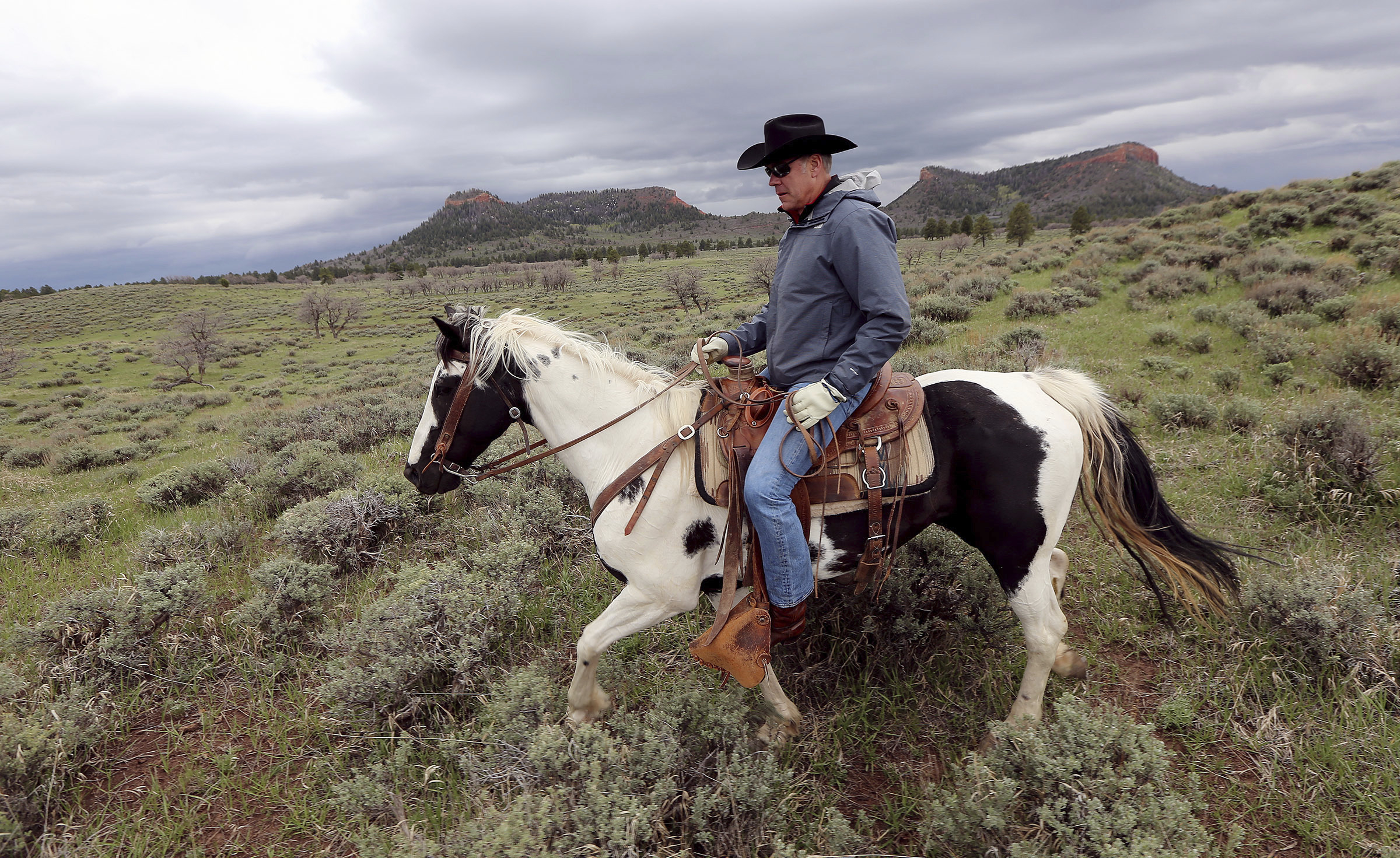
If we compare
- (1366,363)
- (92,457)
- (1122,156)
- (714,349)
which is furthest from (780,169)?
(1122,156)

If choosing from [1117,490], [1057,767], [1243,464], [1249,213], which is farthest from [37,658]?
[1249,213]

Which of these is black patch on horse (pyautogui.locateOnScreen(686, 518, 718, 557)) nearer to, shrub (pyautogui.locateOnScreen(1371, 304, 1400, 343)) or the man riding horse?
the man riding horse

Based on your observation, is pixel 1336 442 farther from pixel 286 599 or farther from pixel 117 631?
pixel 117 631

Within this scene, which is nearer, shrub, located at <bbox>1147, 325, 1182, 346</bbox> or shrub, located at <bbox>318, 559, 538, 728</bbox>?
shrub, located at <bbox>318, 559, 538, 728</bbox>

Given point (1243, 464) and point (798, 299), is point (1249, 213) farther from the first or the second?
point (798, 299)

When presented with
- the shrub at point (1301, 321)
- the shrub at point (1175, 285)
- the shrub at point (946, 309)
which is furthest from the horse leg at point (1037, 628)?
the shrub at point (1175, 285)

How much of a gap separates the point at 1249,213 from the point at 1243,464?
26.8 m

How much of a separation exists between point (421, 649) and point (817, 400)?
2.93 metres

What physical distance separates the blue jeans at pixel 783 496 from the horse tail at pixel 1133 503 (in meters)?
1.40

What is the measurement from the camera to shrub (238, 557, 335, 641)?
4102 mm

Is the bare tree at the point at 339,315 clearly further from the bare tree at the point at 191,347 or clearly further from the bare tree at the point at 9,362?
the bare tree at the point at 9,362

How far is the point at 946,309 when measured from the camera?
1487 centimetres

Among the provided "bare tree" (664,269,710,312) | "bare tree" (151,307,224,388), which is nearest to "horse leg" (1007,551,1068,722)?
"bare tree" (664,269,710,312)

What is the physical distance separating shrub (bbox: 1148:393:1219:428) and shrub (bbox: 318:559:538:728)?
780cm
